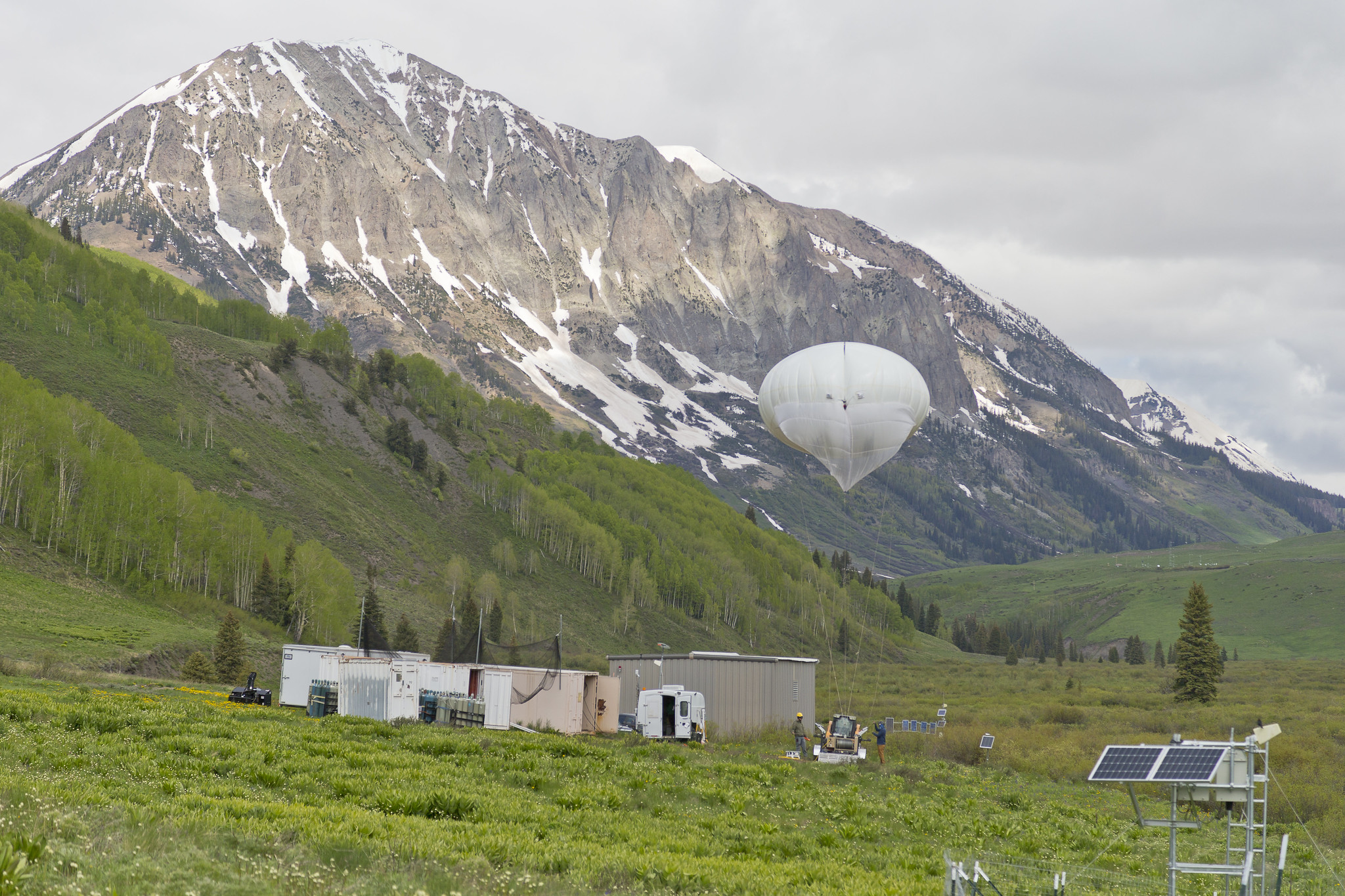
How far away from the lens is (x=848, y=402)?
129 feet

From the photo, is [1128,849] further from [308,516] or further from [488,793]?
[308,516]

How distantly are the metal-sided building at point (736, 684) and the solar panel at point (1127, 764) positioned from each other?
26452mm

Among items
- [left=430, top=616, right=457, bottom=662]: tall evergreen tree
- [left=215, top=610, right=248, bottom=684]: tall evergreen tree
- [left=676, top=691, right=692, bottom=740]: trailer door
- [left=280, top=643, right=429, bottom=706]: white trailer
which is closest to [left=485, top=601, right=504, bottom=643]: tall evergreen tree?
[left=430, top=616, right=457, bottom=662]: tall evergreen tree

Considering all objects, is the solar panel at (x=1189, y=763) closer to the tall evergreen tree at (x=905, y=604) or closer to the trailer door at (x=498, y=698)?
the trailer door at (x=498, y=698)

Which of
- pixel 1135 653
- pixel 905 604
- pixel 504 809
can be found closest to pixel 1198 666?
pixel 504 809

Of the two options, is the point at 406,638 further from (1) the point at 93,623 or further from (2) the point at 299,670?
(2) the point at 299,670

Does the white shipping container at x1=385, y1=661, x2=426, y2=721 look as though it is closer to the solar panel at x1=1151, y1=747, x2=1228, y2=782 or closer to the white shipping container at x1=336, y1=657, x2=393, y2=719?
the white shipping container at x1=336, y1=657, x2=393, y2=719

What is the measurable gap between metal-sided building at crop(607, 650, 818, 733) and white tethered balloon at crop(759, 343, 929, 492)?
8.95 m

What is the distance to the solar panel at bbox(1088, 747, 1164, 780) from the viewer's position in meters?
12.9

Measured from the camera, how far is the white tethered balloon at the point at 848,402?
39.5m

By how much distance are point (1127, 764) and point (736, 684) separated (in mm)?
29011

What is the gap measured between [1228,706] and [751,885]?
57519mm

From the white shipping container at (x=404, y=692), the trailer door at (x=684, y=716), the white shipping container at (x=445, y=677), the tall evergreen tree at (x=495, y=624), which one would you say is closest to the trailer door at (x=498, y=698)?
the white shipping container at (x=404, y=692)

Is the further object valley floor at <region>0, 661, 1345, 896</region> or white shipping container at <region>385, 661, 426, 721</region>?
white shipping container at <region>385, 661, 426, 721</region>
